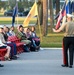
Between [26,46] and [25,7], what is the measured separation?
80.0 metres

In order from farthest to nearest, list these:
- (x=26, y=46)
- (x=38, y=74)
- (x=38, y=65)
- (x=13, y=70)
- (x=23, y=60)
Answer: (x=26, y=46), (x=23, y=60), (x=38, y=65), (x=13, y=70), (x=38, y=74)

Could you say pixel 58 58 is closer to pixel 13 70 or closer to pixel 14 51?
pixel 14 51

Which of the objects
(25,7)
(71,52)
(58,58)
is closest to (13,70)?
(71,52)

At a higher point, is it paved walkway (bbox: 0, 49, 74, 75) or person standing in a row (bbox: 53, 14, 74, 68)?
person standing in a row (bbox: 53, 14, 74, 68)

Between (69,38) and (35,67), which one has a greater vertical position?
(69,38)

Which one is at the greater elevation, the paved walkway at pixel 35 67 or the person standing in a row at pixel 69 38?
the person standing in a row at pixel 69 38

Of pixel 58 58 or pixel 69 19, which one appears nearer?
pixel 69 19

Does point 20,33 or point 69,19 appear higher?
point 69,19

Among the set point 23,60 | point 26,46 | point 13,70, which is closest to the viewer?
point 13,70

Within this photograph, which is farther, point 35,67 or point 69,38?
point 35,67

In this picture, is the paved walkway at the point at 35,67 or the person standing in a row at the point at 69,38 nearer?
the paved walkway at the point at 35,67

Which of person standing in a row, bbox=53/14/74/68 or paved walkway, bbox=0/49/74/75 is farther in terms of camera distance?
person standing in a row, bbox=53/14/74/68

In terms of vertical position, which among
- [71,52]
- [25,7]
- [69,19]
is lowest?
[25,7]

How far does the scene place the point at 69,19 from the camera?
15.8m
